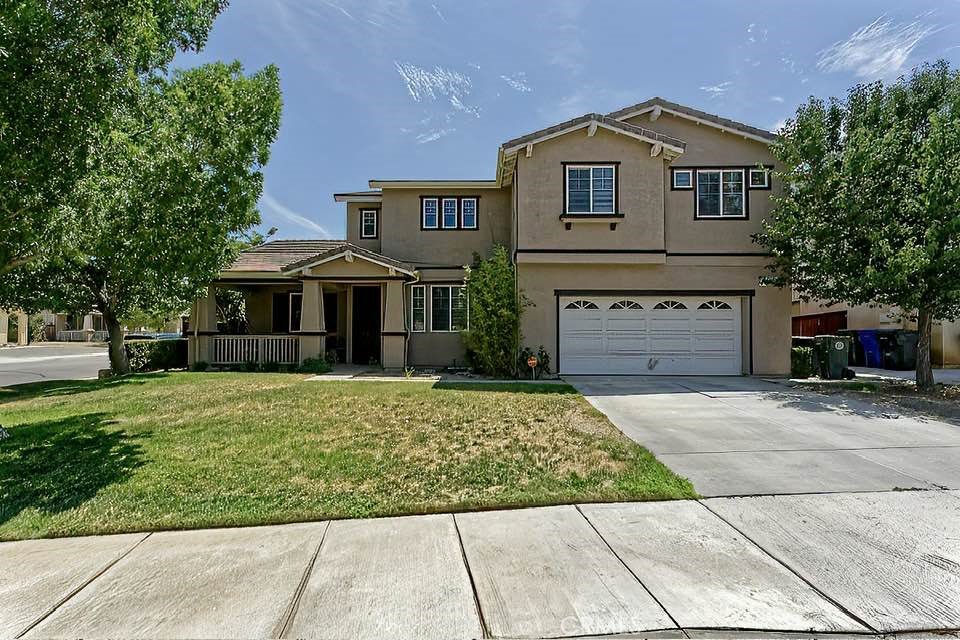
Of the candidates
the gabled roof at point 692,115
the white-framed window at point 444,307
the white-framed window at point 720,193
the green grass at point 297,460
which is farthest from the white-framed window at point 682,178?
the green grass at point 297,460

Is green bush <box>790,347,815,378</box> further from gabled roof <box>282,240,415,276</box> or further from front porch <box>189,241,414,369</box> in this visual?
gabled roof <box>282,240,415,276</box>

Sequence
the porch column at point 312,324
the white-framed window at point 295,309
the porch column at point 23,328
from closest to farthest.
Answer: the porch column at point 312,324 → the white-framed window at point 295,309 → the porch column at point 23,328

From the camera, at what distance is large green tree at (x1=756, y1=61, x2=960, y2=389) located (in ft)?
31.9

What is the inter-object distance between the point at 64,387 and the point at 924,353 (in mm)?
20648

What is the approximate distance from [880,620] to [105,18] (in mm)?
9190

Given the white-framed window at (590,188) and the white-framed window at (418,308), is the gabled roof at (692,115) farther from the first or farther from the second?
the white-framed window at (418,308)

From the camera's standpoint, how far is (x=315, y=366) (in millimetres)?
14469

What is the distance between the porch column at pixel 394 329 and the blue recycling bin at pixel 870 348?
1662cm

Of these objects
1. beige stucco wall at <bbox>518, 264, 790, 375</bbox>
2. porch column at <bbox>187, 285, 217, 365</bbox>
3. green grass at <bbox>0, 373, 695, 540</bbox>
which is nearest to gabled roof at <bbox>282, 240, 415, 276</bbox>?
porch column at <bbox>187, 285, 217, 365</bbox>

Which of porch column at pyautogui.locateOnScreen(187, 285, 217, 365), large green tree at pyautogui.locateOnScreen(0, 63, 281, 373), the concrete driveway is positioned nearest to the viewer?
the concrete driveway

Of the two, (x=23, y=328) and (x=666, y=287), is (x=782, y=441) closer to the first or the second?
(x=666, y=287)

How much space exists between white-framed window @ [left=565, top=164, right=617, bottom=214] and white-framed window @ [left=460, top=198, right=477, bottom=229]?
418 centimetres

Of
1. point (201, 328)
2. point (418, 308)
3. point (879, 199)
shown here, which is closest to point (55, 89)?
point (201, 328)

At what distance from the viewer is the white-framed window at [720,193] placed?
1368 cm
